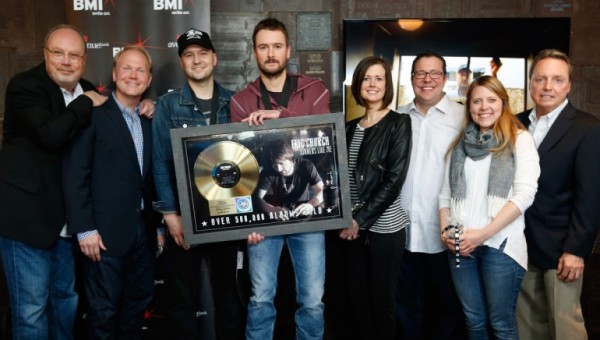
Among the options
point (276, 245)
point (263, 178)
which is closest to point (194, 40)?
point (263, 178)

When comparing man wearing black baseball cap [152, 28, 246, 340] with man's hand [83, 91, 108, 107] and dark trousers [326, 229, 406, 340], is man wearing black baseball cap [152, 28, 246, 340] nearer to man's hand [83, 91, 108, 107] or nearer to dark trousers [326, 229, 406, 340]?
man's hand [83, 91, 108, 107]

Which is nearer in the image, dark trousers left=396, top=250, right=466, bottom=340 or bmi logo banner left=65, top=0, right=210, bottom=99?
dark trousers left=396, top=250, right=466, bottom=340

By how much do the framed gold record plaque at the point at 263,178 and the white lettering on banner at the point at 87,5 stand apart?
5.49 ft

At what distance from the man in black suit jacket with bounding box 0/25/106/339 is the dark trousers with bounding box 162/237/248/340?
559 mm

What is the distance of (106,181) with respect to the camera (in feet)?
7.91

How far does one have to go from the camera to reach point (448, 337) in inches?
109

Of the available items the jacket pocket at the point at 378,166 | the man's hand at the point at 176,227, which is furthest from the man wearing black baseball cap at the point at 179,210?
the jacket pocket at the point at 378,166

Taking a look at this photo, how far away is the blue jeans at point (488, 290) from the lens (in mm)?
2174

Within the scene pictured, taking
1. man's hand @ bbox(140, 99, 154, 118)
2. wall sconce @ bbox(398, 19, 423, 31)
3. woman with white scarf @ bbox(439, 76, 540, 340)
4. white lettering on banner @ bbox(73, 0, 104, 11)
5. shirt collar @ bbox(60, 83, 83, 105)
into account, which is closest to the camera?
woman with white scarf @ bbox(439, 76, 540, 340)

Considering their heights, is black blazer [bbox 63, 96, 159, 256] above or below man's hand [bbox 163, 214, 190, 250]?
above

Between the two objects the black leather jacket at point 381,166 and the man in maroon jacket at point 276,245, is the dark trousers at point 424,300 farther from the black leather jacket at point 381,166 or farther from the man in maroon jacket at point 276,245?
the man in maroon jacket at point 276,245

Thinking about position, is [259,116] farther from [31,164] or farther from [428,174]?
[31,164]

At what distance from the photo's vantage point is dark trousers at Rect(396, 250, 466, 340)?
267 centimetres

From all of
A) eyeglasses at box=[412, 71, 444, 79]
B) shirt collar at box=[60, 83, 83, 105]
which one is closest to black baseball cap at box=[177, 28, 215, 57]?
shirt collar at box=[60, 83, 83, 105]
